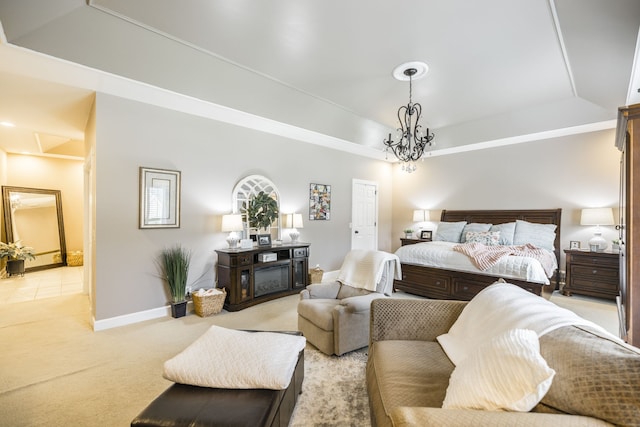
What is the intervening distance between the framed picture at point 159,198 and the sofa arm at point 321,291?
2.02 meters

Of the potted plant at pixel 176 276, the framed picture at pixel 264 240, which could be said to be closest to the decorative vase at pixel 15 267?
the potted plant at pixel 176 276

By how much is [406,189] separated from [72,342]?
645 centimetres

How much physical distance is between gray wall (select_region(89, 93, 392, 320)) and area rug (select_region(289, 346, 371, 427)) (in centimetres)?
229

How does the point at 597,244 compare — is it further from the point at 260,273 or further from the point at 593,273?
the point at 260,273

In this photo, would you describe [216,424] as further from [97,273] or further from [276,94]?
[276,94]

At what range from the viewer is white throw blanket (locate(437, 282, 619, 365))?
121 centimetres

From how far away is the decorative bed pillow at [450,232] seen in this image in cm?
548

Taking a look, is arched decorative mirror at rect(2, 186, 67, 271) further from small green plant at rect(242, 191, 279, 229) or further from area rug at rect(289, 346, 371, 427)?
area rug at rect(289, 346, 371, 427)

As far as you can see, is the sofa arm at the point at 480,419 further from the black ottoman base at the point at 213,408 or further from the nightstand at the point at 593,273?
the nightstand at the point at 593,273

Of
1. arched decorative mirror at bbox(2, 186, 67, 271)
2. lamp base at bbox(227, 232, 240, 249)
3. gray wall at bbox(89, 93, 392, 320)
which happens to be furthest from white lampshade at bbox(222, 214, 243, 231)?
arched decorative mirror at bbox(2, 186, 67, 271)

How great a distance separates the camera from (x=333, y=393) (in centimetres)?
201

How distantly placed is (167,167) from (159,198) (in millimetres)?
416

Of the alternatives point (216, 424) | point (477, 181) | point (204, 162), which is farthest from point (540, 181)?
point (216, 424)

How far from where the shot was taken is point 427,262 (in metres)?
4.42
